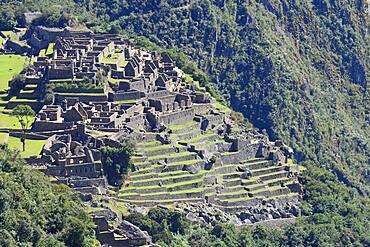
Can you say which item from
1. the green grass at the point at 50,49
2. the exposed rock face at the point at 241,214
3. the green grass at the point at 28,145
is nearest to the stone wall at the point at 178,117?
the exposed rock face at the point at 241,214

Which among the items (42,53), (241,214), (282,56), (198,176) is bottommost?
(241,214)

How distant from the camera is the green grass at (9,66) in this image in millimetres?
99938

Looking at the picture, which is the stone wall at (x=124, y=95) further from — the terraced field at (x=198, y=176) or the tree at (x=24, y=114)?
the tree at (x=24, y=114)

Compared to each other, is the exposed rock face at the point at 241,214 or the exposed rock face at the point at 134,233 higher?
the exposed rock face at the point at 134,233

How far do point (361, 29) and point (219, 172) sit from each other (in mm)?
95674

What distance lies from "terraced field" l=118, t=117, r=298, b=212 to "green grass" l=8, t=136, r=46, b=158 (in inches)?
211

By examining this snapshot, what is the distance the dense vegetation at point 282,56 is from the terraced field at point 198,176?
11031 millimetres

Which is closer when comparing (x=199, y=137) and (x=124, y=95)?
(x=199, y=137)

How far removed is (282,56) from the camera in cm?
15700

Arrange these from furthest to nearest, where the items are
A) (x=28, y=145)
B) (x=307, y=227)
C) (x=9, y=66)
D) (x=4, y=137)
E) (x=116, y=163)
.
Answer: (x=9, y=66) < (x=307, y=227) < (x=4, y=137) < (x=28, y=145) < (x=116, y=163)

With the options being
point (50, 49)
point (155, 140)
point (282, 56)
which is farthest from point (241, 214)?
point (282, 56)

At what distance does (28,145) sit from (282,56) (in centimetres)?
7817

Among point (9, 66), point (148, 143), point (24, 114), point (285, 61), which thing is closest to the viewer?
point (148, 143)

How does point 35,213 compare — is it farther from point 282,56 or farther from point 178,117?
point 282,56
